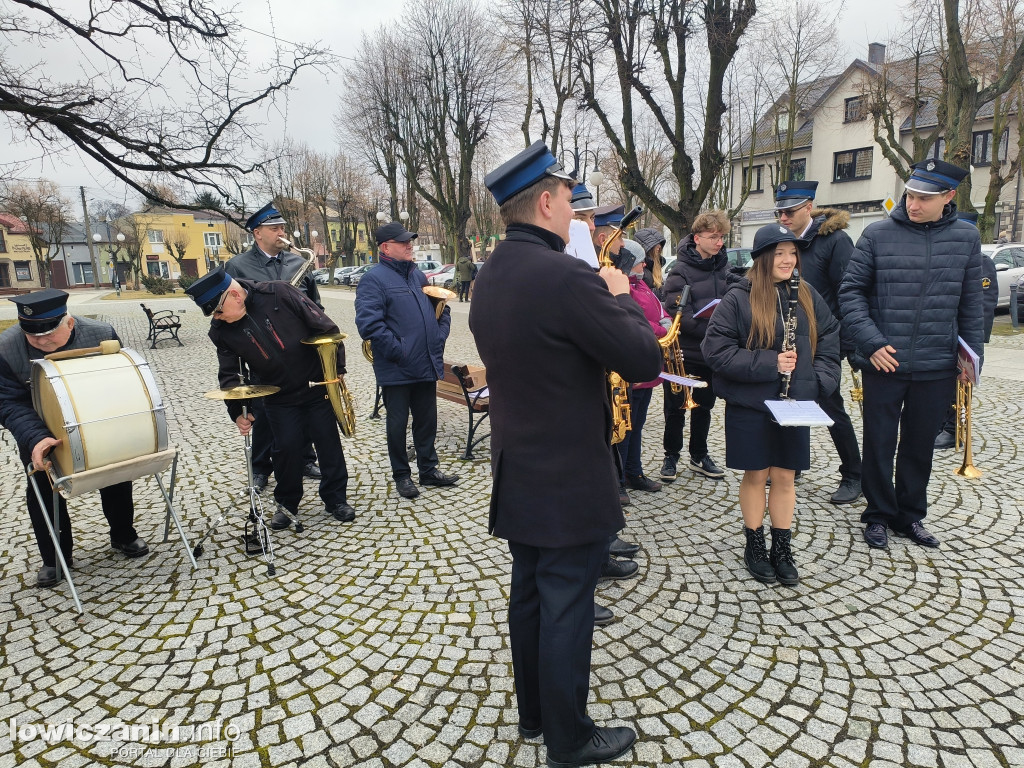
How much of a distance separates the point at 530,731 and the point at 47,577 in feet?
Result: 11.0

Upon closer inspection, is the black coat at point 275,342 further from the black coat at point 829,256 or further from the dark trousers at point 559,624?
the black coat at point 829,256

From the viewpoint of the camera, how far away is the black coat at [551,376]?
1.91m

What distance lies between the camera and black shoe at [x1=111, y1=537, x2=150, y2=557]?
407 centimetres

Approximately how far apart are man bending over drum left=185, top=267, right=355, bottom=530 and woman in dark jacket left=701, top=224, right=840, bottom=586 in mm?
2743

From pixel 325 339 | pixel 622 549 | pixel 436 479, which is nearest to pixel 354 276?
pixel 436 479

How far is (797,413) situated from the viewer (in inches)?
121

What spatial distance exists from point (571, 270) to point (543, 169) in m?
0.41

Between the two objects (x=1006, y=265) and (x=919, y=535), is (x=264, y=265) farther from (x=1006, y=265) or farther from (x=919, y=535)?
(x=1006, y=265)

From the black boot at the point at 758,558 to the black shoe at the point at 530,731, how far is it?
1.77 meters

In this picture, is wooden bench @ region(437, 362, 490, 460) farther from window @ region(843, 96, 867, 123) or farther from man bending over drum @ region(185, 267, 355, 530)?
window @ region(843, 96, 867, 123)

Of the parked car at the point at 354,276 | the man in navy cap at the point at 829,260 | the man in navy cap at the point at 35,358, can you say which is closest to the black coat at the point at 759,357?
the man in navy cap at the point at 829,260

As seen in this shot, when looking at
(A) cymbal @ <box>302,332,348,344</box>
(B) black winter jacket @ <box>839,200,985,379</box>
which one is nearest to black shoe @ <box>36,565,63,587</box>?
(A) cymbal @ <box>302,332,348,344</box>

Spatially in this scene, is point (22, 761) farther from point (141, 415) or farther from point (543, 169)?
point (543, 169)

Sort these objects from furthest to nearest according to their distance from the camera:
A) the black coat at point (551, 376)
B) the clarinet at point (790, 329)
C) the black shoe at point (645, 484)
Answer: the black shoe at point (645, 484) → the clarinet at point (790, 329) → the black coat at point (551, 376)
